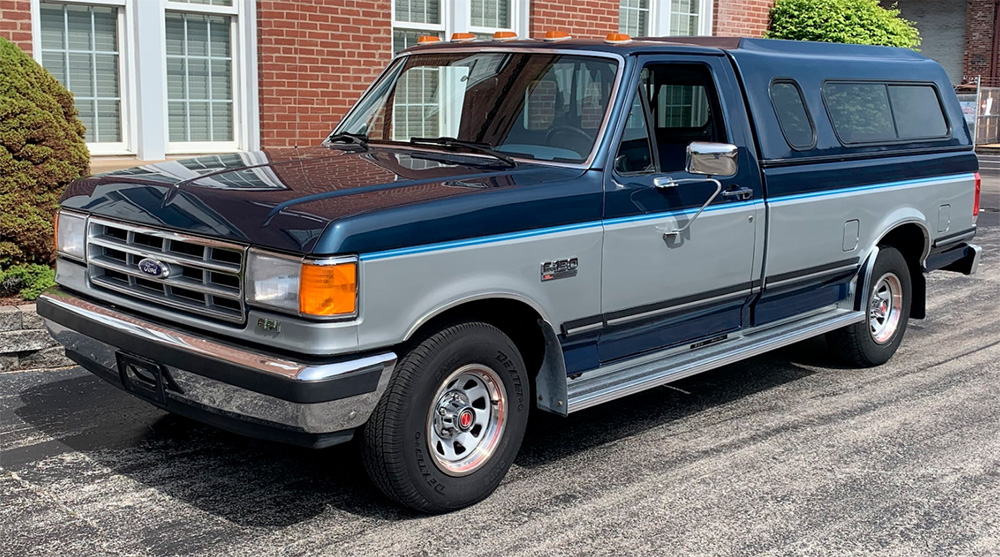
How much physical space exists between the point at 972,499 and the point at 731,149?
76.6 inches

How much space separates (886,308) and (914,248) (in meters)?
0.48

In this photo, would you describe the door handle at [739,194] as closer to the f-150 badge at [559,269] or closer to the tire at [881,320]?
the f-150 badge at [559,269]

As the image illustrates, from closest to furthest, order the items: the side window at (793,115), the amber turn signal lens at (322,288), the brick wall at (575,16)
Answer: the amber turn signal lens at (322,288)
the side window at (793,115)
the brick wall at (575,16)

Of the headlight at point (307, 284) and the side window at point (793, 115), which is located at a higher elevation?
the side window at point (793, 115)

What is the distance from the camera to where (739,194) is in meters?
5.82

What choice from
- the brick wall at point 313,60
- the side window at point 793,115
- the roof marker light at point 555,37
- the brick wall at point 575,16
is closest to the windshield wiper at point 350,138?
the roof marker light at point 555,37

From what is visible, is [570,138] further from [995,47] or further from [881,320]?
[995,47]

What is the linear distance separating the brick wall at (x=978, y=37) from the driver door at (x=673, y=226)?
34.0 meters

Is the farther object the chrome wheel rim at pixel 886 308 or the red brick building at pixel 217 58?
the red brick building at pixel 217 58

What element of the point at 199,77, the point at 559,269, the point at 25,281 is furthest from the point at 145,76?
the point at 559,269

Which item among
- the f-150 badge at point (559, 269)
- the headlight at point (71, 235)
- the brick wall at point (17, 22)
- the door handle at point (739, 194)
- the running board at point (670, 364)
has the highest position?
the brick wall at point (17, 22)

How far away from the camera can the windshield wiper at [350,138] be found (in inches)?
238

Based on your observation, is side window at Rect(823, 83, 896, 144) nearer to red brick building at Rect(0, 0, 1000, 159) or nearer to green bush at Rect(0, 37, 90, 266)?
green bush at Rect(0, 37, 90, 266)

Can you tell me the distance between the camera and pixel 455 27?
1172cm
